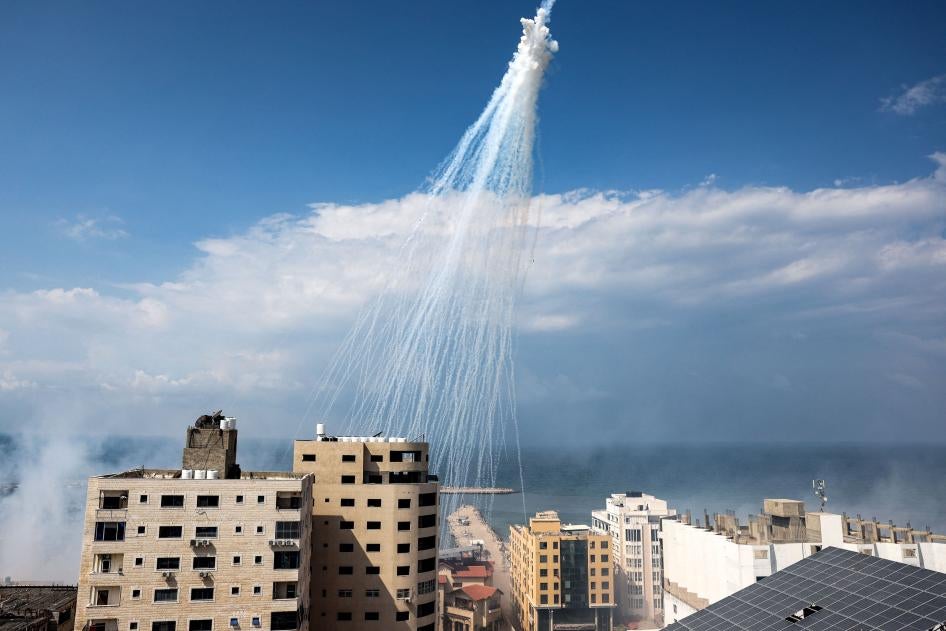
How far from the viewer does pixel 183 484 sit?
1581 inches

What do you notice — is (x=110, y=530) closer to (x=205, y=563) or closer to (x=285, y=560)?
(x=205, y=563)

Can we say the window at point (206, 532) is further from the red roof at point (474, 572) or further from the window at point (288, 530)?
the red roof at point (474, 572)

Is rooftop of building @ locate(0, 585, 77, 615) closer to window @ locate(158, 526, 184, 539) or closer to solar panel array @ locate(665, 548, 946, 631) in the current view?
window @ locate(158, 526, 184, 539)

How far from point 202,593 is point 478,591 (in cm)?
6822

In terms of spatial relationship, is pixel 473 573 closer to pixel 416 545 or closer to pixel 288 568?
pixel 416 545

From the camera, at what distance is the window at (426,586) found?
161 ft

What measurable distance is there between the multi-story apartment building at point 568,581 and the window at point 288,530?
213 feet

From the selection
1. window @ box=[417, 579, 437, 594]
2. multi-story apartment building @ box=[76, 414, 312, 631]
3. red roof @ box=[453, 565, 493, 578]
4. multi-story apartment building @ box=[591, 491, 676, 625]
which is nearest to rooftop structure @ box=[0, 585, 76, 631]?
multi-story apartment building @ box=[76, 414, 312, 631]

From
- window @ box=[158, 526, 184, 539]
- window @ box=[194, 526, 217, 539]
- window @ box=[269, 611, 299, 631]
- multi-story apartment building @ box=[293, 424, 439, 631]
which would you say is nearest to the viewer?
window @ box=[158, 526, 184, 539]

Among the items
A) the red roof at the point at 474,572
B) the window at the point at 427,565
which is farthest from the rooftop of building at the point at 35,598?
the red roof at the point at 474,572

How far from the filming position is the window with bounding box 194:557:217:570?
39.2 m

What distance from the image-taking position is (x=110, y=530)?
127 feet

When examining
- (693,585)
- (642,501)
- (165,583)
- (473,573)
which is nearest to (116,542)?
(165,583)

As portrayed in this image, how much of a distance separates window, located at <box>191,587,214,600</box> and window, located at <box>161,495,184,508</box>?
5201 mm
